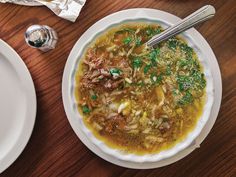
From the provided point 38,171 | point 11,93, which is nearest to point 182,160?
point 38,171

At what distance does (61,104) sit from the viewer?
1950 millimetres

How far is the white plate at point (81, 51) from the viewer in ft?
5.98

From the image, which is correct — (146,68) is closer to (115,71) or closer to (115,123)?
(115,71)

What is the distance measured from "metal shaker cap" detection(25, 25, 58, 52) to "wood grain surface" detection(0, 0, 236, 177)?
0.06 m

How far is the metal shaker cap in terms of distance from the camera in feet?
6.10

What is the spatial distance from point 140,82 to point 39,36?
45 cm

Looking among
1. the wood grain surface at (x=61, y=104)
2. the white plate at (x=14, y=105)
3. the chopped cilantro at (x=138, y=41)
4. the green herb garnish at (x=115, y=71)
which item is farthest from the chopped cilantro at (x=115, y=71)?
the white plate at (x=14, y=105)

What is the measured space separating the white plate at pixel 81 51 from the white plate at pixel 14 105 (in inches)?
6.2

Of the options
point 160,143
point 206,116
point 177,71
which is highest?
point 177,71

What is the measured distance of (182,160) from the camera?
1954 millimetres

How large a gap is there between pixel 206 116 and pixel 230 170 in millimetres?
305

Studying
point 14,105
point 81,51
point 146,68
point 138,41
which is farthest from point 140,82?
point 14,105

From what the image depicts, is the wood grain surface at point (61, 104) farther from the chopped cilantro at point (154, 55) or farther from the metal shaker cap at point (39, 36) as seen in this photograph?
the chopped cilantro at point (154, 55)

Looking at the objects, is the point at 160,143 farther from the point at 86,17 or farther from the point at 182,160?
the point at 86,17
